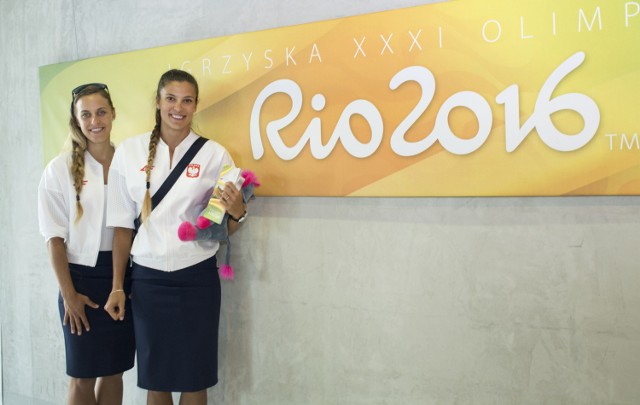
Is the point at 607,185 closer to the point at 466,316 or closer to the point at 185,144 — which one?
the point at 466,316

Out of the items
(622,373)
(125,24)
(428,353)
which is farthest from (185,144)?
(622,373)

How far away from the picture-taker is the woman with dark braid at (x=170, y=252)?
235 centimetres

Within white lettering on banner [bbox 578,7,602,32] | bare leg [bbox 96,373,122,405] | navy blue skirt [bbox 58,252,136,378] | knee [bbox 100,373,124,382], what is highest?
white lettering on banner [bbox 578,7,602,32]

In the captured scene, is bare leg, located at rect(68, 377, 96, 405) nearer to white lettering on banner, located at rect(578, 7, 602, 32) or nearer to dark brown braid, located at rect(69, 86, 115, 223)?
dark brown braid, located at rect(69, 86, 115, 223)

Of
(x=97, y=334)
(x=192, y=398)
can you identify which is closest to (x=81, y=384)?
(x=97, y=334)

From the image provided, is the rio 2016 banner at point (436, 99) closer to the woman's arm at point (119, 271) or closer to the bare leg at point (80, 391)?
the woman's arm at point (119, 271)

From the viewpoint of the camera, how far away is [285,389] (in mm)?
2535

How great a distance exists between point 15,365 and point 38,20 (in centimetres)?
199

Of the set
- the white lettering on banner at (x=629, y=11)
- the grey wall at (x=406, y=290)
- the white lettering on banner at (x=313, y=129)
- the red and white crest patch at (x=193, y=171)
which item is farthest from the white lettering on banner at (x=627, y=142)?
the red and white crest patch at (x=193, y=171)

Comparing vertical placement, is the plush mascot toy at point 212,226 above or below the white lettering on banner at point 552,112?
below

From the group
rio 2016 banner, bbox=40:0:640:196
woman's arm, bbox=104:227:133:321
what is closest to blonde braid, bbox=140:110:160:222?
woman's arm, bbox=104:227:133:321

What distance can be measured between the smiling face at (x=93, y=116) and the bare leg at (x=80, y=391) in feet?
3.52

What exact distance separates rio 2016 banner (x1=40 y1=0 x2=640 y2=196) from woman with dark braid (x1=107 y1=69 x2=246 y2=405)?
0.24 metres

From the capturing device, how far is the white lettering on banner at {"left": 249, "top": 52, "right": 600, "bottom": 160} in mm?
1946
